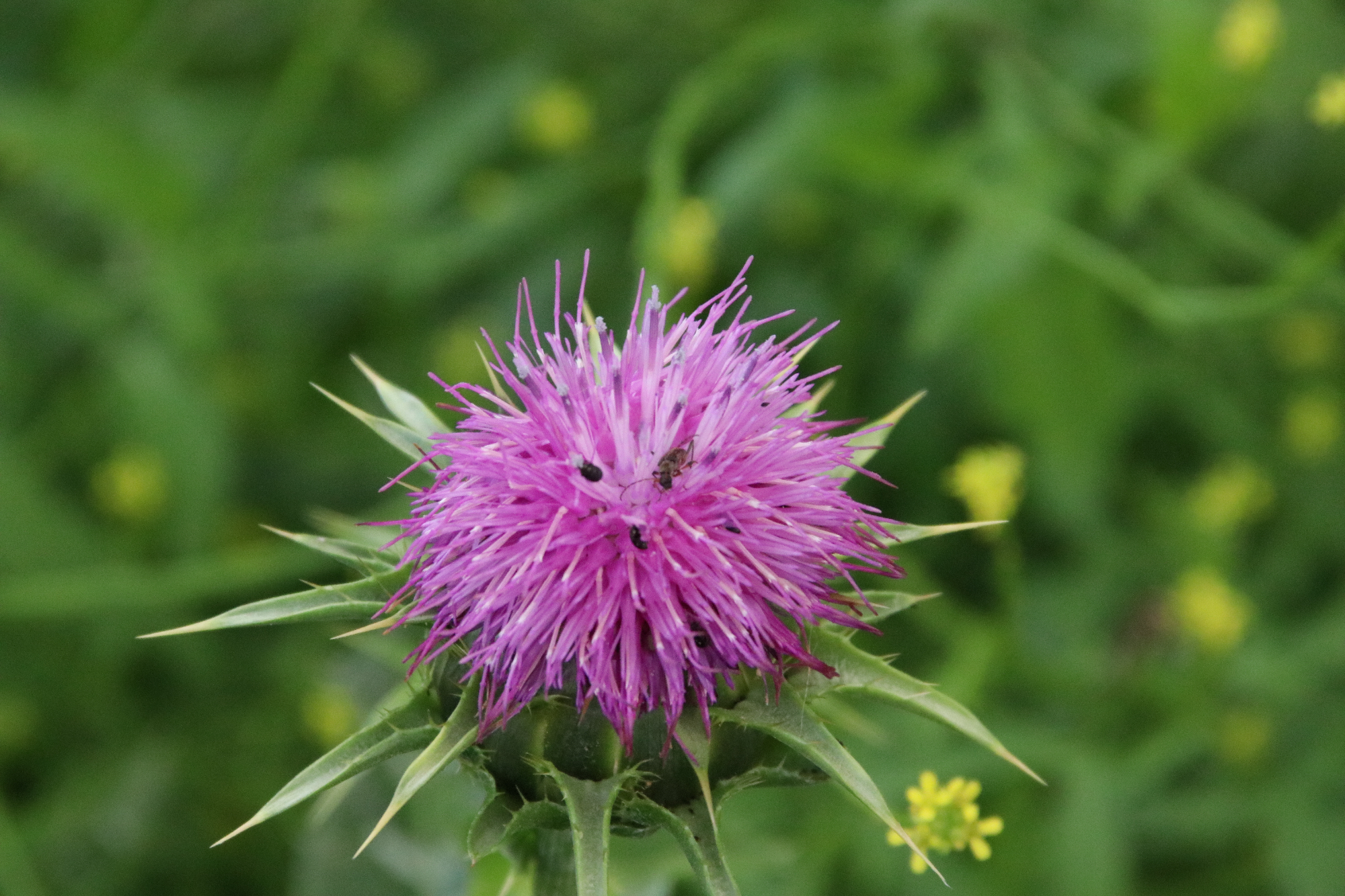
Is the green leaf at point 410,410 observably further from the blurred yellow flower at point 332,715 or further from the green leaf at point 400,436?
the blurred yellow flower at point 332,715

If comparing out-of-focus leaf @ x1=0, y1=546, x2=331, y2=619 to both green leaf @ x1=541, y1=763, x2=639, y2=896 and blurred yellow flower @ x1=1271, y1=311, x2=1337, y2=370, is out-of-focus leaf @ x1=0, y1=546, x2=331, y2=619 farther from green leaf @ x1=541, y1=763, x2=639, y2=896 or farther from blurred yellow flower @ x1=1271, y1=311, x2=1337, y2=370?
blurred yellow flower @ x1=1271, y1=311, x2=1337, y2=370

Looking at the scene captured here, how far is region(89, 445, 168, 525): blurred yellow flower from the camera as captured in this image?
15.5 feet

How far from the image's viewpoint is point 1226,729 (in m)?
3.94

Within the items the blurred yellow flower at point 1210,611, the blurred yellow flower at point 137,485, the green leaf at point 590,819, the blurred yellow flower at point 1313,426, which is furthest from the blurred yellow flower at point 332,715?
the blurred yellow flower at point 1313,426

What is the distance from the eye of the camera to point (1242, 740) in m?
3.92

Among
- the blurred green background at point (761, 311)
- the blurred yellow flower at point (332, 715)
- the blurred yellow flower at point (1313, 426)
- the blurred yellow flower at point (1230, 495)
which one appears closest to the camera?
the blurred green background at point (761, 311)

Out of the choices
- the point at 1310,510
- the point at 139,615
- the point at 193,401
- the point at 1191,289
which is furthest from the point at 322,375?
the point at 1310,510

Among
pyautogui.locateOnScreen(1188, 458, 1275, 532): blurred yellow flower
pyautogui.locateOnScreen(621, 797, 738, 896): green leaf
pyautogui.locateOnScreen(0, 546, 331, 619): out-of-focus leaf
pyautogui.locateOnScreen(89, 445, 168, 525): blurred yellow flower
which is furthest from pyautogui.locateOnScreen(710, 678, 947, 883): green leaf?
pyautogui.locateOnScreen(89, 445, 168, 525): blurred yellow flower

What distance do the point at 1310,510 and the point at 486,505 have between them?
3293mm

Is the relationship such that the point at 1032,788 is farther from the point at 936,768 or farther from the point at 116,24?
the point at 116,24

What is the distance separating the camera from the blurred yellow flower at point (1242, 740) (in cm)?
392

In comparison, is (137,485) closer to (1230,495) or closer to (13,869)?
(13,869)

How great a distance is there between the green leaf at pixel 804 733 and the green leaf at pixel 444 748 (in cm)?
44

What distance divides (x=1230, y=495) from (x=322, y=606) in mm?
3062
